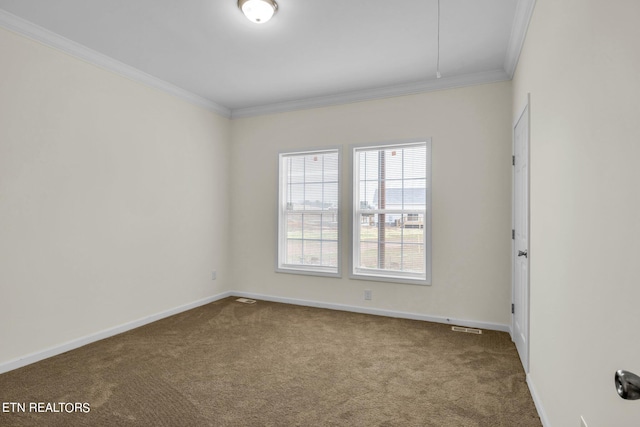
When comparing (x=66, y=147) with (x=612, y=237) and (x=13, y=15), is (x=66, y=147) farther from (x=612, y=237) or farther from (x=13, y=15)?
(x=612, y=237)

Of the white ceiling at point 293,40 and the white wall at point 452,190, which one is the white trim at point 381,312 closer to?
the white wall at point 452,190

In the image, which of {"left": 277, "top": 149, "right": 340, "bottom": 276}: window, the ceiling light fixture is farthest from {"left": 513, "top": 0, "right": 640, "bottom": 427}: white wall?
{"left": 277, "top": 149, "right": 340, "bottom": 276}: window

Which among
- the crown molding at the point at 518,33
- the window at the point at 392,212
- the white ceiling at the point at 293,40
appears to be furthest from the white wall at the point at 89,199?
the crown molding at the point at 518,33

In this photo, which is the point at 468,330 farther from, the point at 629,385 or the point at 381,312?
the point at 629,385

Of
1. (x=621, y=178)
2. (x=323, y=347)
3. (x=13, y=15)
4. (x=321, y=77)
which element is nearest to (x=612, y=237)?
(x=621, y=178)

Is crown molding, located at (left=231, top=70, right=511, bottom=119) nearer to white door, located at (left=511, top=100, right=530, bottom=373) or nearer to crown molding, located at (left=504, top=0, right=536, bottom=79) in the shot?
crown molding, located at (left=504, top=0, right=536, bottom=79)

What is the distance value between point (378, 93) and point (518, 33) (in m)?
1.65

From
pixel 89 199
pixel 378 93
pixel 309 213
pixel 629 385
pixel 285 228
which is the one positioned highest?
pixel 378 93

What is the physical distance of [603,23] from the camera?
1.20 metres

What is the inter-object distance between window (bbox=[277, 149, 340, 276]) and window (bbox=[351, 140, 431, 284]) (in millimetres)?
302

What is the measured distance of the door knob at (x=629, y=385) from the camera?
2.49ft

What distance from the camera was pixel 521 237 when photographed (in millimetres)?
2996

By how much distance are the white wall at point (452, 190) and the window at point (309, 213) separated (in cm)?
16

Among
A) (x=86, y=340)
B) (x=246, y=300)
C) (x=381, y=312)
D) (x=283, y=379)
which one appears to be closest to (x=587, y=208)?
(x=283, y=379)
